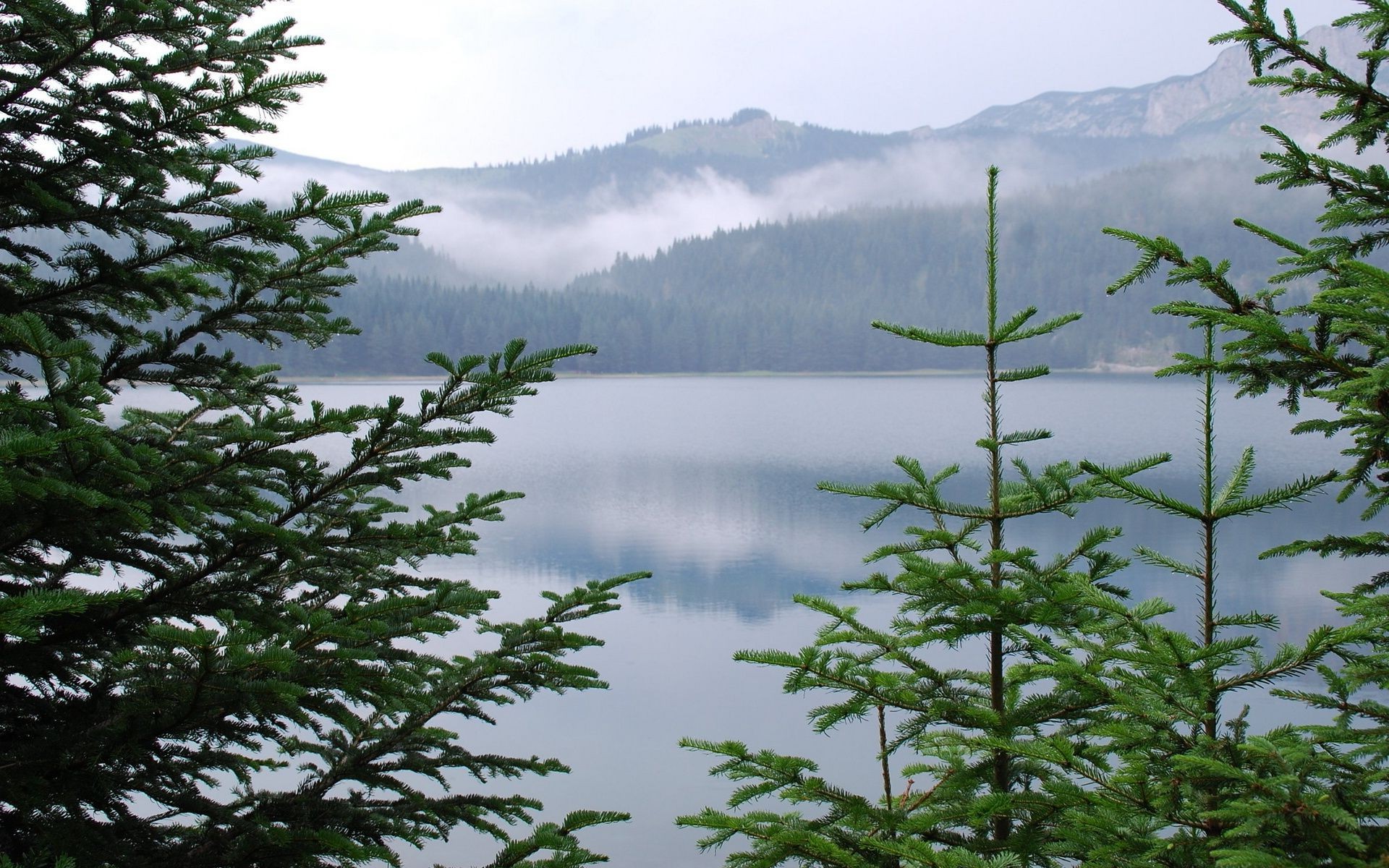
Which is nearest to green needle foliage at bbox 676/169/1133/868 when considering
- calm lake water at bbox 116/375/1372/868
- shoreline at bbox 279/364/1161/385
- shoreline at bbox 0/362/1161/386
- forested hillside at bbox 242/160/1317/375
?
calm lake water at bbox 116/375/1372/868

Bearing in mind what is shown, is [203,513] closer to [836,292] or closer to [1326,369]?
[1326,369]

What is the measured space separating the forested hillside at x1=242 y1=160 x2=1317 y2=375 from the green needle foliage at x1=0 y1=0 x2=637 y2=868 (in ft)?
205

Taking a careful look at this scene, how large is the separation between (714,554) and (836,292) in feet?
491

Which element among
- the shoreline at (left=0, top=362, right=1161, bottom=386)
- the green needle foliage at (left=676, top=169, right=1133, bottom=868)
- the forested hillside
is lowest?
the shoreline at (left=0, top=362, right=1161, bottom=386)

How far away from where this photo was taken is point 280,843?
2439 mm

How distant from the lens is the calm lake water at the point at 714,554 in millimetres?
8281

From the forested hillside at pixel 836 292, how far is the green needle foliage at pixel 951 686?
2482 inches

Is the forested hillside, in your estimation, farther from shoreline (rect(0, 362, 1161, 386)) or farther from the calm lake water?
the calm lake water

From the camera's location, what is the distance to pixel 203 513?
7.83 ft

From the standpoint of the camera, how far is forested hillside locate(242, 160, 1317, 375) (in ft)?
308

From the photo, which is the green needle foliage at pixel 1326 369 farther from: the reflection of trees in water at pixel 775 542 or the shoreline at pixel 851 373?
the shoreline at pixel 851 373

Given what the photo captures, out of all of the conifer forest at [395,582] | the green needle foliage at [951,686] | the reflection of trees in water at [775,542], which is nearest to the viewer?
the conifer forest at [395,582]

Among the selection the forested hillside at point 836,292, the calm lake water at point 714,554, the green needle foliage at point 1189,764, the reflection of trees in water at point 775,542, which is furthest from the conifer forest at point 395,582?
the forested hillside at point 836,292

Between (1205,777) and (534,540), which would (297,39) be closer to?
(1205,777)
